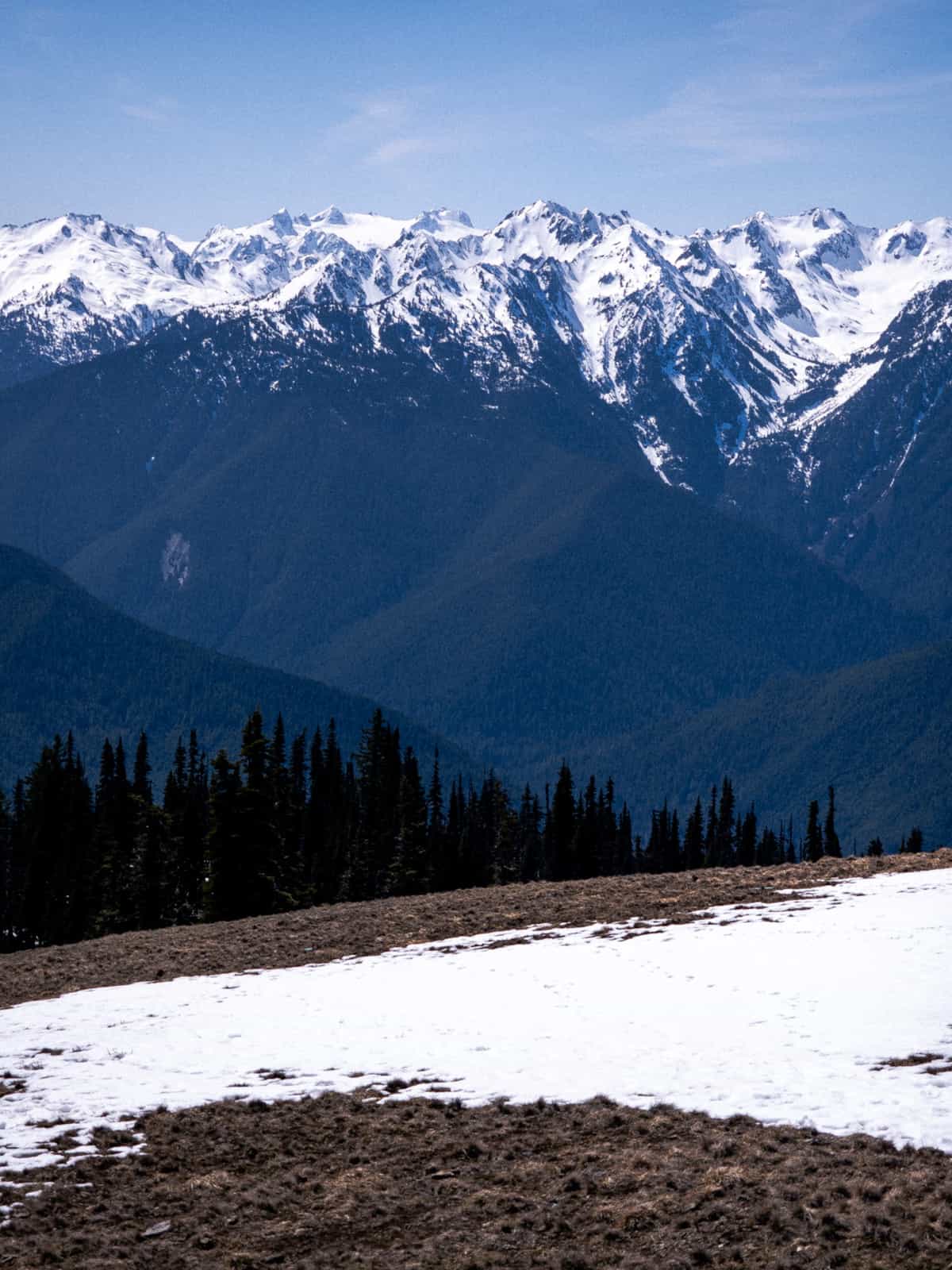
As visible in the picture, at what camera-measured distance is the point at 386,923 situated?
4522 cm

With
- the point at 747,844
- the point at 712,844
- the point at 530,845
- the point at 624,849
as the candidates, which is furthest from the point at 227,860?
the point at 712,844

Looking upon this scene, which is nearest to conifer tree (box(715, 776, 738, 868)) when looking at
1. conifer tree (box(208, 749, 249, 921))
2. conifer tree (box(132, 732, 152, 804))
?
conifer tree (box(132, 732, 152, 804))

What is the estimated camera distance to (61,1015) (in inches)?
1379

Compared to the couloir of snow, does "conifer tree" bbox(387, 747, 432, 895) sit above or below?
above

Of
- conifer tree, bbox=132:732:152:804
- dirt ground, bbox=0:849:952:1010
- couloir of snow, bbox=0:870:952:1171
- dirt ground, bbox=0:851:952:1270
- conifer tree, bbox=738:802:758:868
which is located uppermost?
conifer tree, bbox=132:732:152:804

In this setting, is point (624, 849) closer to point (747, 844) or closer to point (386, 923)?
point (747, 844)

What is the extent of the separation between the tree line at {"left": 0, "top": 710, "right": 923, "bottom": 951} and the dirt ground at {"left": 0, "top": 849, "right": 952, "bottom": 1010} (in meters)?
19.0

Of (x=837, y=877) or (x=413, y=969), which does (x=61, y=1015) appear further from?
(x=837, y=877)

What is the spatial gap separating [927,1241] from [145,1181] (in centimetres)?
1108

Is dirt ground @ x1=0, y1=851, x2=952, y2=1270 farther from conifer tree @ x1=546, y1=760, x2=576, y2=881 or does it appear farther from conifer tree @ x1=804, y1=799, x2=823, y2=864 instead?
conifer tree @ x1=804, y1=799, x2=823, y2=864

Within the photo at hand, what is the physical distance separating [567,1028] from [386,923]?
1590cm

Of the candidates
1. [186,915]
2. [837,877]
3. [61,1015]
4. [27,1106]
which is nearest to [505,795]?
[186,915]

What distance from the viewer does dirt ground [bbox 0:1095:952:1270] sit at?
2000 cm

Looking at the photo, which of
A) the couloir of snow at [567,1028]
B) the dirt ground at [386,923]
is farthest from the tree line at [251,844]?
the couloir of snow at [567,1028]
